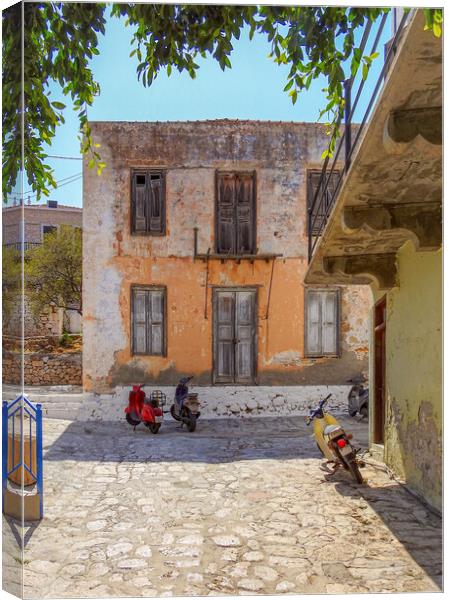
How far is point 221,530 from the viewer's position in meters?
4.35

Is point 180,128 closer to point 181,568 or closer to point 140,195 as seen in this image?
point 140,195

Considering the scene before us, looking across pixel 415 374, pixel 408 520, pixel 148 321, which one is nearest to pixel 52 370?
pixel 148 321

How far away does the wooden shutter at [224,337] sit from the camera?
1023 cm

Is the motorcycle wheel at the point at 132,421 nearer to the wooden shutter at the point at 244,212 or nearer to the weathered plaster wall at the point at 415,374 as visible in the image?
the wooden shutter at the point at 244,212

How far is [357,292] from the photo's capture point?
10820 millimetres

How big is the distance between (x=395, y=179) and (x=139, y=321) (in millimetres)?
6884

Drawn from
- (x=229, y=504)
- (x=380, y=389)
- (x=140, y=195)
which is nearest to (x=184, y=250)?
(x=140, y=195)

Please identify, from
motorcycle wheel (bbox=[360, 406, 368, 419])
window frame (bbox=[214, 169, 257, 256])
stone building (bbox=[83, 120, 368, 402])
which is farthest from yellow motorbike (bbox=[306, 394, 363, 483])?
window frame (bbox=[214, 169, 257, 256])

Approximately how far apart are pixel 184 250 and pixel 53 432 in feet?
12.1

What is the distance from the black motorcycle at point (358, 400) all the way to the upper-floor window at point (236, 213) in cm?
285

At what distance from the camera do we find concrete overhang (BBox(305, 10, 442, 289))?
2744 millimetres

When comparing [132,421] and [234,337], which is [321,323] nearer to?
[234,337]

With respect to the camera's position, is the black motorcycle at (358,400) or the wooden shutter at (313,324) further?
the wooden shutter at (313,324)

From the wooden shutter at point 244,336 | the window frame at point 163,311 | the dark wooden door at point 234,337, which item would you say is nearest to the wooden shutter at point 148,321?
the window frame at point 163,311
